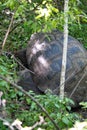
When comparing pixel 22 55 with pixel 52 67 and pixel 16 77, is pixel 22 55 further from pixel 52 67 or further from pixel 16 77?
pixel 16 77

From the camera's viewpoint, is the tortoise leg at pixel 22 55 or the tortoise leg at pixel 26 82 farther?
→ the tortoise leg at pixel 22 55

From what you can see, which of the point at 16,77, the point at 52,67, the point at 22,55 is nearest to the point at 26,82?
the point at 52,67

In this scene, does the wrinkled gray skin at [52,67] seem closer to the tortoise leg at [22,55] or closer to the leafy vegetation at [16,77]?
the tortoise leg at [22,55]

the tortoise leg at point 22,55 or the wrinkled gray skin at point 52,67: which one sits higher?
the tortoise leg at point 22,55

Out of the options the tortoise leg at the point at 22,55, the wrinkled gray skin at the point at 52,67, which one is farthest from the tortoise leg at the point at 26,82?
the tortoise leg at the point at 22,55

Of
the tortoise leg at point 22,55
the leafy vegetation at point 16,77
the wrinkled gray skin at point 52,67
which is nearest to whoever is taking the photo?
the leafy vegetation at point 16,77

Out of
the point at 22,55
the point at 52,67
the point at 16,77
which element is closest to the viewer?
the point at 16,77

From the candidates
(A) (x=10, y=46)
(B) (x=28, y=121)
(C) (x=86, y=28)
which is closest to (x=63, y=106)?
(B) (x=28, y=121)

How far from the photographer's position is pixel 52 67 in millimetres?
3691

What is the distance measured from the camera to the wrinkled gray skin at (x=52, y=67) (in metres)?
3.69

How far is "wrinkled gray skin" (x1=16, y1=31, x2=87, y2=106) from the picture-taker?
12.1 feet

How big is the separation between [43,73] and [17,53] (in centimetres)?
60

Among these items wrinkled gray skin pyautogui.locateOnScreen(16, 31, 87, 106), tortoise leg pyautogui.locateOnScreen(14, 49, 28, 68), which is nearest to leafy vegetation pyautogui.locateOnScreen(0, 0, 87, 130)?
tortoise leg pyautogui.locateOnScreen(14, 49, 28, 68)

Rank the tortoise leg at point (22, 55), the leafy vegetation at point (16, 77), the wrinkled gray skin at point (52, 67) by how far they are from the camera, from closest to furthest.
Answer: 1. the leafy vegetation at point (16, 77)
2. the wrinkled gray skin at point (52, 67)
3. the tortoise leg at point (22, 55)
